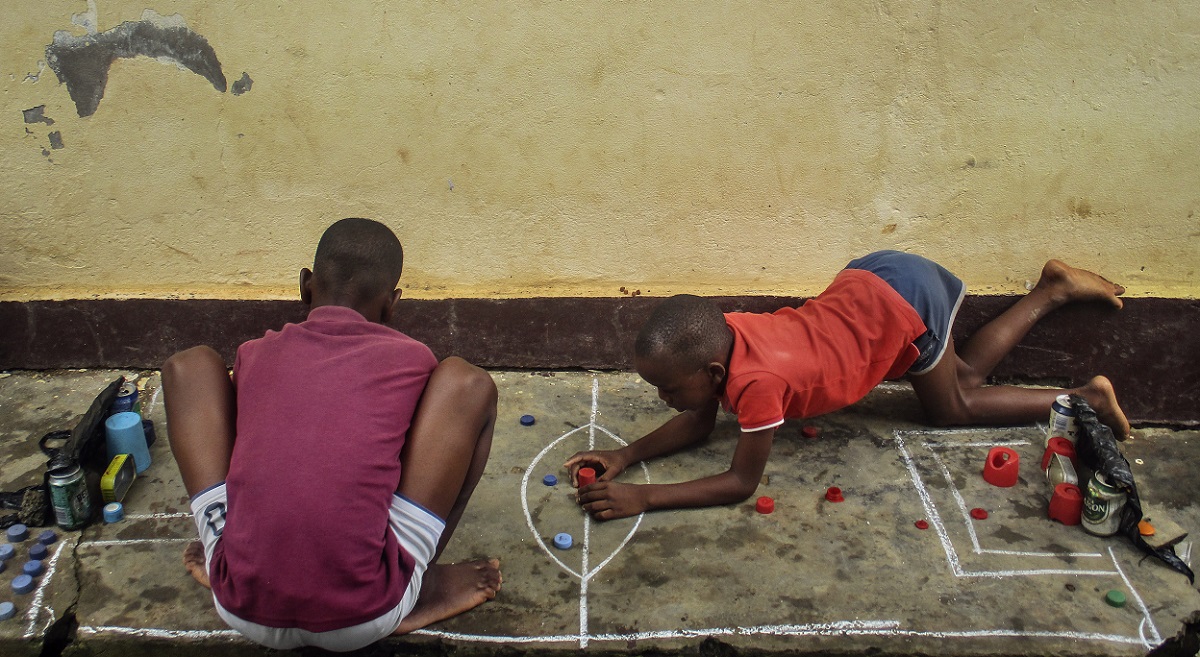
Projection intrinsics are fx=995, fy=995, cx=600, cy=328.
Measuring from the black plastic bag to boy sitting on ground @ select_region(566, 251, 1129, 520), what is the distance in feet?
0.90

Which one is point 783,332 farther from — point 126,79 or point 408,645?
point 126,79

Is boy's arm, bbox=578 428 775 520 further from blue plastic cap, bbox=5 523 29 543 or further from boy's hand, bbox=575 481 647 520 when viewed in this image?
blue plastic cap, bbox=5 523 29 543

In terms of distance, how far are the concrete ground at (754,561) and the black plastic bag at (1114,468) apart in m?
0.04

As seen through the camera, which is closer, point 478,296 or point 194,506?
point 194,506

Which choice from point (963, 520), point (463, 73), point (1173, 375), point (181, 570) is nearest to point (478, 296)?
point (463, 73)

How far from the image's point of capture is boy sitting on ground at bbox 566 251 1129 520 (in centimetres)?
281

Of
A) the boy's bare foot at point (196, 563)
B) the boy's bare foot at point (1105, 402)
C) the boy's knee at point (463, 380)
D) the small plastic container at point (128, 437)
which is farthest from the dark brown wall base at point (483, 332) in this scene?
the boy's knee at point (463, 380)

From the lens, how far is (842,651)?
243 cm

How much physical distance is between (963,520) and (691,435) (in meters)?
0.87

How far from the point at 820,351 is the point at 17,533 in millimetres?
2370

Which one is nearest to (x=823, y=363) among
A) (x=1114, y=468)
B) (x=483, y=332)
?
(x=1114, y=468)

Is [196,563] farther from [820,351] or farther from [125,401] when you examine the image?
[820,351]

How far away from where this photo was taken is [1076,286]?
3486mm

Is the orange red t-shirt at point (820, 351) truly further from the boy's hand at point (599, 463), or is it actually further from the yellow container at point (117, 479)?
the yellow container at point (117, 479)
